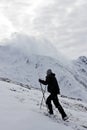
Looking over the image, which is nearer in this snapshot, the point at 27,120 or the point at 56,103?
the point at 27,120

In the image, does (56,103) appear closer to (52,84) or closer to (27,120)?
(52,84)

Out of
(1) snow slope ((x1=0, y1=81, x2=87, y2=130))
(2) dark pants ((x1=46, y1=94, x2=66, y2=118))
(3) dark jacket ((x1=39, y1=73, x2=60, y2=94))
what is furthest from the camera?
(2) dark pants ((x1=46, y1=94, x2=66, y2=118))

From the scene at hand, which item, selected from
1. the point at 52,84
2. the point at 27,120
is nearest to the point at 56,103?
the point at 52,84

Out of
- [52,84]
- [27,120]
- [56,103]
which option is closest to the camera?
[27,120]

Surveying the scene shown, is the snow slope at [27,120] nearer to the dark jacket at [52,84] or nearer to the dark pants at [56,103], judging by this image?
the dark pants at [56,103]

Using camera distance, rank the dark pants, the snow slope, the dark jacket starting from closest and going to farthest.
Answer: the snow slope, the dark jacket, the dark pants

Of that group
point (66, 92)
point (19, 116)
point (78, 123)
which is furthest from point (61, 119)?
point (66, 92)

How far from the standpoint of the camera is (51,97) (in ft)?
72.2

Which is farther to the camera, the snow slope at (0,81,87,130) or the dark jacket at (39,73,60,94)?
the dark jacket at (39,73,60,94)

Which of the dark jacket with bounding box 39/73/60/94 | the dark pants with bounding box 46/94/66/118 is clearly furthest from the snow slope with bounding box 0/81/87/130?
the dark jacket with bounding box 39/73/60/94

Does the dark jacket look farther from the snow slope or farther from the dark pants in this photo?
the snow slope

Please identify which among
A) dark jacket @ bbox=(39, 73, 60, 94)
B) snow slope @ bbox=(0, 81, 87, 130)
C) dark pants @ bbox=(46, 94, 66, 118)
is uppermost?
dark jacket @ bbox=(39, 73, 60, 94)

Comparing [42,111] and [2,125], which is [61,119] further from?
[2,125]

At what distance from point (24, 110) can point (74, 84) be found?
17310 centimetres
